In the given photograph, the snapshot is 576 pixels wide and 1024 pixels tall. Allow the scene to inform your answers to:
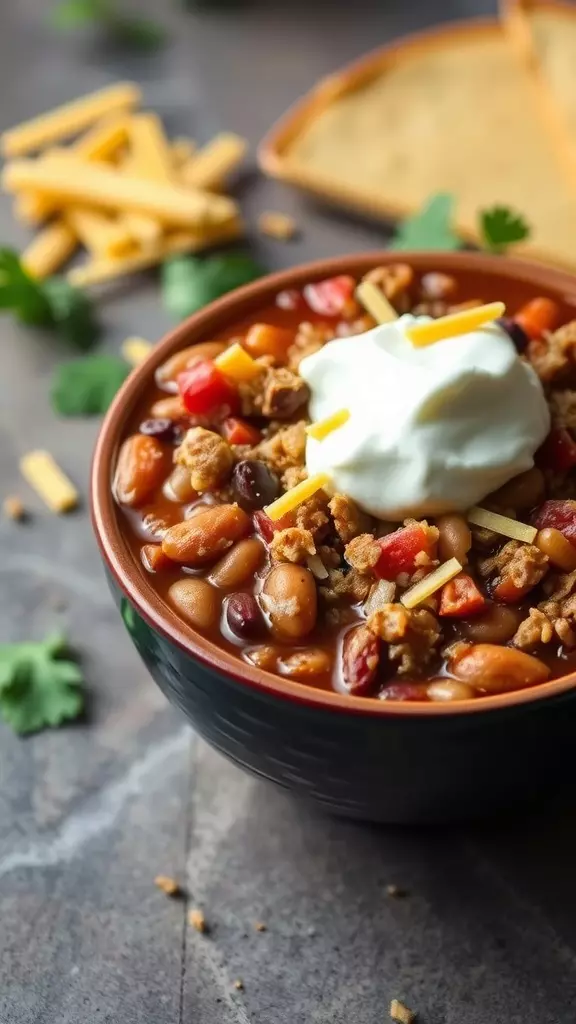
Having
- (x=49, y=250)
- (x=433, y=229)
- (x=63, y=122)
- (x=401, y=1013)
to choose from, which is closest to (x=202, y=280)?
(x=49, y=250)

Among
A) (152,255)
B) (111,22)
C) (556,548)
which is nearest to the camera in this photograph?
(556,548)

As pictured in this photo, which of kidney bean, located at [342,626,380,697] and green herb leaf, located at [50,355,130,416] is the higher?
kidney bean, located at [342,626,380,697]

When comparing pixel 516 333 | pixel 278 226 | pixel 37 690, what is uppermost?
pixel 516 333

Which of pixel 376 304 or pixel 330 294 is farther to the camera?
pixel 330 294

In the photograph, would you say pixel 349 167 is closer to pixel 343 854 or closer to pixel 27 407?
pixel 27 407

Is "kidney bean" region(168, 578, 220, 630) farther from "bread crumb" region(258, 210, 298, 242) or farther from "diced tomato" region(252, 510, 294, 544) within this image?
"bread crumb" region(258, 210, 298, 242)

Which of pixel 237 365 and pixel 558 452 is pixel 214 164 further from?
pixel 558 452

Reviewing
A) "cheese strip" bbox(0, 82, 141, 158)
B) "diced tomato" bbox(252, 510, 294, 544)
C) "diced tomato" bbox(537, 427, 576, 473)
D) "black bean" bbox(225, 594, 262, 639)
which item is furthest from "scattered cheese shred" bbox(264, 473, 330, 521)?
"cheese strip" bbox(0, 82, 141, 158)

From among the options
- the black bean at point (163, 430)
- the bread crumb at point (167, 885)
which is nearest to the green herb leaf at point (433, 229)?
the black bean at point (163, 430)
